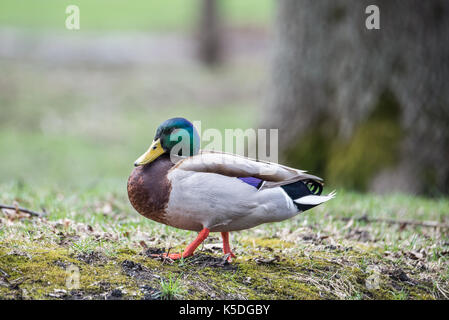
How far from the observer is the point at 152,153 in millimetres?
3641

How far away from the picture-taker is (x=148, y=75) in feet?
55.6

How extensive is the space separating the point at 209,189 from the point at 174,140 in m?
0.45

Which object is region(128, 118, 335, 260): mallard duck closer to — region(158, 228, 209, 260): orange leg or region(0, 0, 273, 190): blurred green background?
region(158, 228, 209, 260): orange leg

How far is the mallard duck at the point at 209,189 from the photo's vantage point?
3.47 m

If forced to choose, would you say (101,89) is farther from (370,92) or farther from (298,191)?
(298,191)

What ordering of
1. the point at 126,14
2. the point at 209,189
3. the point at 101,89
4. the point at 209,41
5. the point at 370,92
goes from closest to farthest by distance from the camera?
the point at 209,189 < the point at 370,92 < the point at 101,89 < the point at 209,41 < the point at 126,14

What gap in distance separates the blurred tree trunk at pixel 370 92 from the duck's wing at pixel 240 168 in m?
3.70

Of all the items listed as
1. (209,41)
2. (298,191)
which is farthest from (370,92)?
(209,41)

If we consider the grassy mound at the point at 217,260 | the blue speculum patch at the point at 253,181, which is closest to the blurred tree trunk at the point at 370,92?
the grassy mound at the point at 217,260

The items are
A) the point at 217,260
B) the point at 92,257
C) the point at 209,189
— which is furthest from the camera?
the point at 217,260

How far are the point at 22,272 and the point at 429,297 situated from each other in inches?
99.6

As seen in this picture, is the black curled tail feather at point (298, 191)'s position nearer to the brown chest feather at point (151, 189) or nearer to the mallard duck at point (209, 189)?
the mallard duck at point (209, 189)

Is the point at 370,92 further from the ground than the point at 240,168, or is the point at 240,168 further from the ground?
the point at 370,92

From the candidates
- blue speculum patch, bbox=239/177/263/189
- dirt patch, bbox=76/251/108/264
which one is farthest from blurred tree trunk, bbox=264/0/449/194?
dirt patch, bbox=76/251/108/264
